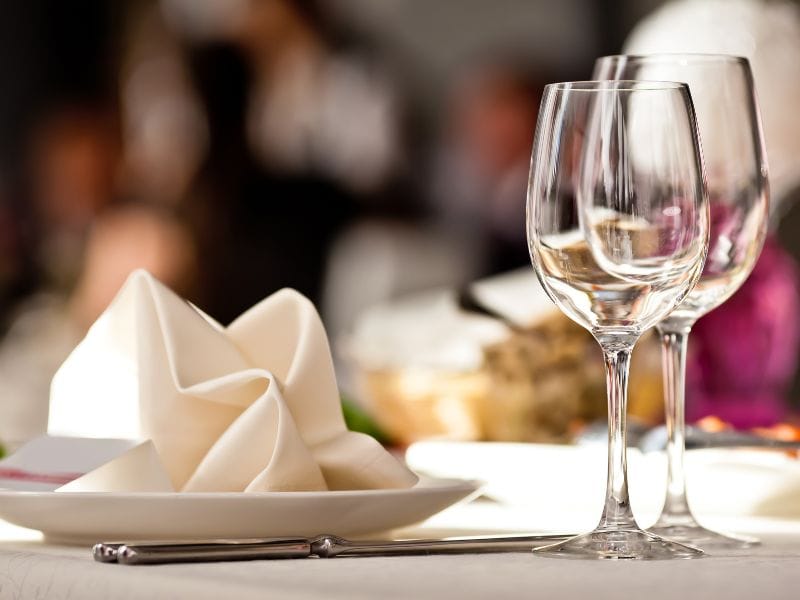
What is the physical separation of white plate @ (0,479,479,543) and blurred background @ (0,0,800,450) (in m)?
3.66

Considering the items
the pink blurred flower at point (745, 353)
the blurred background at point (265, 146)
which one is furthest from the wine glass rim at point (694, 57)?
the blurred background at point (265, 146)

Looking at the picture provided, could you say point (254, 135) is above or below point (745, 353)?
above

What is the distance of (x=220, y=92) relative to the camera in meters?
5.20

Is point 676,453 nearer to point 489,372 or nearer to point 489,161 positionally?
point 489,372

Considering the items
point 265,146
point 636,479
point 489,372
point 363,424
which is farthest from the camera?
point 265,146

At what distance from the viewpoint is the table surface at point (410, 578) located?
1.45ft

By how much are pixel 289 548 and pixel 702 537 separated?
0.22 metres

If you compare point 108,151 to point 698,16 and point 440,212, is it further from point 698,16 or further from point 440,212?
point 698,16

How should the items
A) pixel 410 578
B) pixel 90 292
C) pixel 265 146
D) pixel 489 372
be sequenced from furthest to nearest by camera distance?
pixel 265 146, pixel 90 292, pixel 489 372, pixel 410 578

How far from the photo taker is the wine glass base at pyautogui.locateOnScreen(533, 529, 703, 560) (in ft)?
1.78

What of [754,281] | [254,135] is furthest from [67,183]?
[754,281]

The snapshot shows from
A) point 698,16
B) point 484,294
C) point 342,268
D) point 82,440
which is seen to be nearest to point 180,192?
point 342,268

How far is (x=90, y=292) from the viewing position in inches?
179

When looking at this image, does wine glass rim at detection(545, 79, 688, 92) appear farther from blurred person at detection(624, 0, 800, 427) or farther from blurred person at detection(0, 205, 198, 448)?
blurred person at detection(0, 205, 198, 448)
